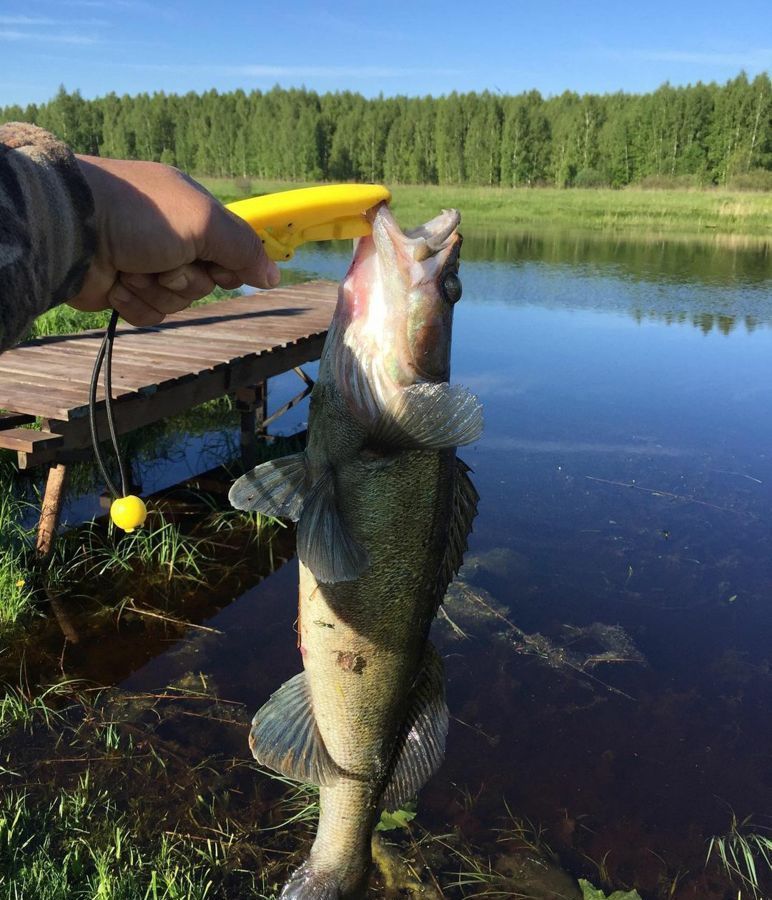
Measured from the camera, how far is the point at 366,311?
2.06m

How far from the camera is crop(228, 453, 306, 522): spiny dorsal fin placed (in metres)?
2.06

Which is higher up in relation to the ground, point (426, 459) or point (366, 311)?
point (366, 311)

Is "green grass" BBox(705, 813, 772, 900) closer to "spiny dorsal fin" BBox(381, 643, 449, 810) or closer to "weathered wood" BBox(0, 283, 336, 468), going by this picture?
"spiny dorsal fin" BBox(381, 643, 449, 810)

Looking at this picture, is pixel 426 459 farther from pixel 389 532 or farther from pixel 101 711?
pixel 101 711

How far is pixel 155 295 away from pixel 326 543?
0.74m

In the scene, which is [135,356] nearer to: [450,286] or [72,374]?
[72,374]

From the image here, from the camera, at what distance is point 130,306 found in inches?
74.6

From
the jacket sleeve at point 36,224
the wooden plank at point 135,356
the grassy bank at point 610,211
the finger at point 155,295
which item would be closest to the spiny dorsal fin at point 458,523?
the finger at point 155,295

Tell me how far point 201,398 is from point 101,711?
8.65ft

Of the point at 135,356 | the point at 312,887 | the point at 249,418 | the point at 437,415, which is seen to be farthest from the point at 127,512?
the point at 249,418

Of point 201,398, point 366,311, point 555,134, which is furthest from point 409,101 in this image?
point 366,311

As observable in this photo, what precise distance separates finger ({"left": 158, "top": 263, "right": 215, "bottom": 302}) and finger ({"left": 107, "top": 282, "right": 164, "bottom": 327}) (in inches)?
3.4

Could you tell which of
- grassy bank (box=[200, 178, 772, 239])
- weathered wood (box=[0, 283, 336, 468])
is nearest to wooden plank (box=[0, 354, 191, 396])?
weathered wood (box=[0, 283, 336, 468])

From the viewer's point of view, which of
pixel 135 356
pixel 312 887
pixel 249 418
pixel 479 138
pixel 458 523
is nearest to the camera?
pixel 458 523
